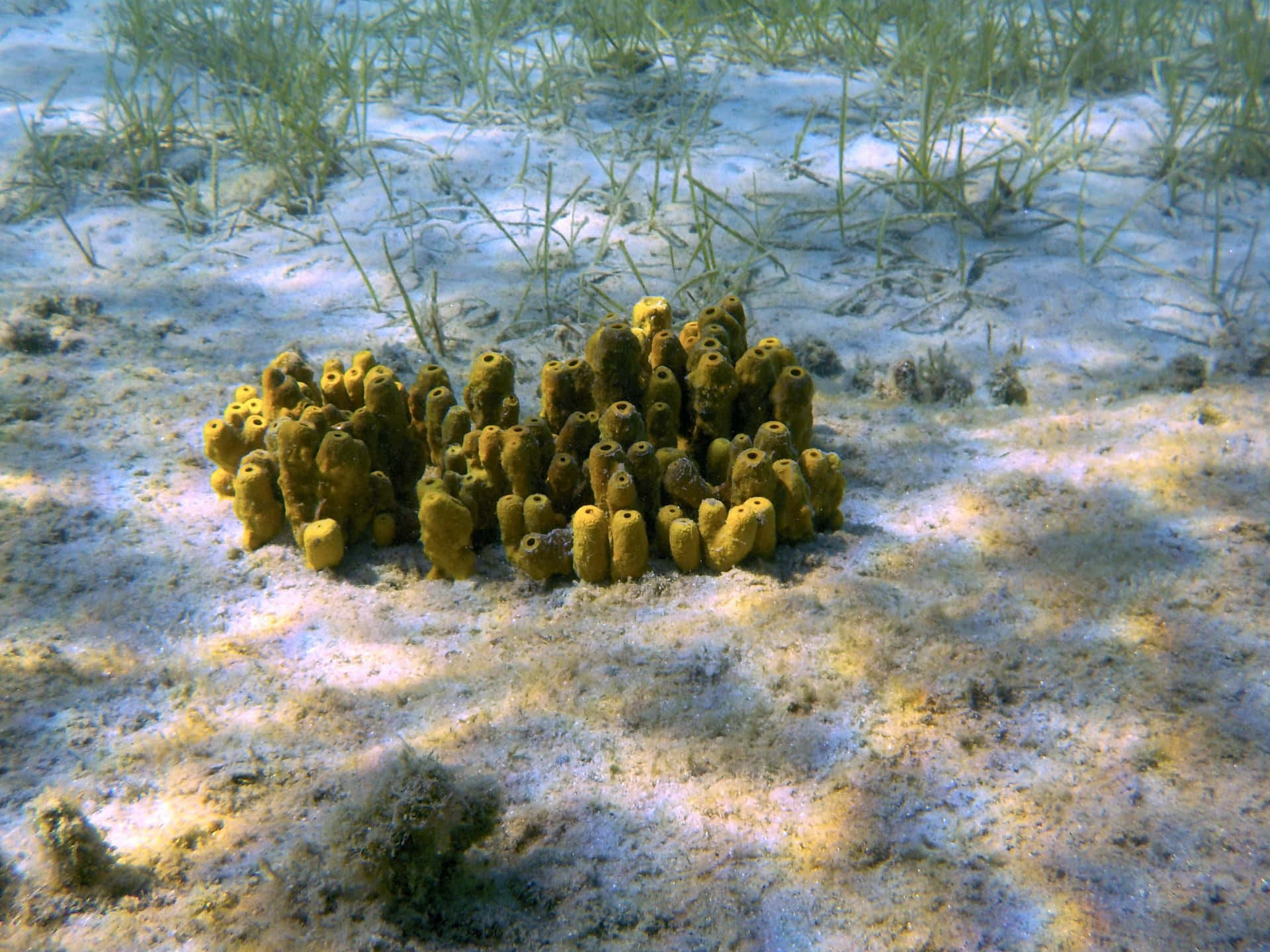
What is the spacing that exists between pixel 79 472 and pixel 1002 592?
3861 mm

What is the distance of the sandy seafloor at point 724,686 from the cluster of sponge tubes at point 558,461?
0.53 ft

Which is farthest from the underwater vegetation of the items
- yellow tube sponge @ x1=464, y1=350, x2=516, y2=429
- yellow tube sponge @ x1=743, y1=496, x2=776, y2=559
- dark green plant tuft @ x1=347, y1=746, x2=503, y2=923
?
yellow tube sponge @ x1=743, y1=496, x2=776, y2=559

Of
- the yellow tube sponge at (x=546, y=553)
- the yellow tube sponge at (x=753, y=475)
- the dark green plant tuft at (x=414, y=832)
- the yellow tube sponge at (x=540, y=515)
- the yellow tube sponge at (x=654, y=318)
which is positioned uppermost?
the yellow tube sponge at (x=654, y=318)

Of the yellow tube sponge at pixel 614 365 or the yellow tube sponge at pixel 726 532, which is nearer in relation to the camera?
the yellow tube sponge at pixel 726 532

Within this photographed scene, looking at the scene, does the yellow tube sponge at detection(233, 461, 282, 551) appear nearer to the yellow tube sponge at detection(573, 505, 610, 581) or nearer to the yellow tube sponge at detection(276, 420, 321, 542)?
the yellow tube sponge at detection(276, 420, 321, 542)

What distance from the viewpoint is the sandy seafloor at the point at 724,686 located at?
1771 millimetres

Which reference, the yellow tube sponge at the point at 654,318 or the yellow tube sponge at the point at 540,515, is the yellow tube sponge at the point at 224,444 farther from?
the yellow tube sponge at the point at 654,318

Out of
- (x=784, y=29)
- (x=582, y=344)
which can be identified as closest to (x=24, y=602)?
(x=582, y=344)

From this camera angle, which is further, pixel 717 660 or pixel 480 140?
pixel 480 140

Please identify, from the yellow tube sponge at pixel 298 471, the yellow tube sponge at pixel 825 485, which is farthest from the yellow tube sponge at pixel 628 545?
the yellow tube sponge at pixel 298 471

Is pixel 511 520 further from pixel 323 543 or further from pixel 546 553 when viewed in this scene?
pixel 323 543

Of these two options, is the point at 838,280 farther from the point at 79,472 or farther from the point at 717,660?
the point at 79,472

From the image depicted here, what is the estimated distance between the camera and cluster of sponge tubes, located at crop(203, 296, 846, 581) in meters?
2.67

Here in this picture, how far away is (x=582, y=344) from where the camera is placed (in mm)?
4289
